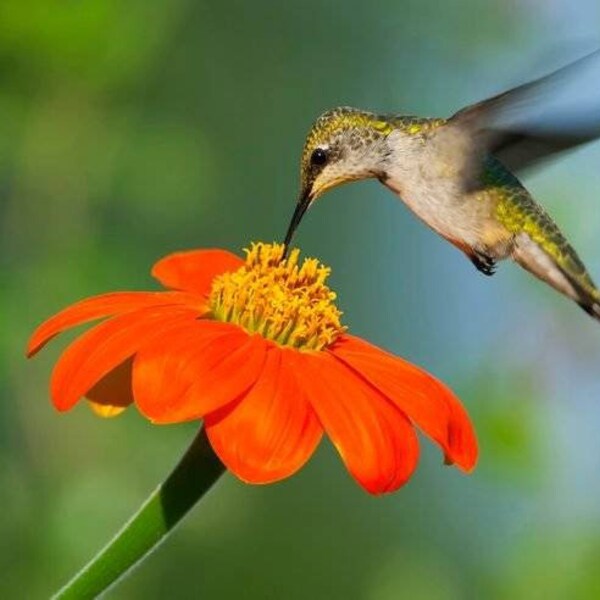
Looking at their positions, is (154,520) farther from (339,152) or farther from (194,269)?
(339,152)

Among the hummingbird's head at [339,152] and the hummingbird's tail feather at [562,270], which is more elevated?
the hummingbird's head at [339,152]

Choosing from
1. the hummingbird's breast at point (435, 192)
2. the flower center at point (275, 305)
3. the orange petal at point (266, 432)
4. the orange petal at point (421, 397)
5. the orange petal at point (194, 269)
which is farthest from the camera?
the hummingbird's breast at point (435, 192)

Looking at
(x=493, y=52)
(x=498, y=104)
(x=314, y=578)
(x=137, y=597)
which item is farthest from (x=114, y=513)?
(x=314, y=578)

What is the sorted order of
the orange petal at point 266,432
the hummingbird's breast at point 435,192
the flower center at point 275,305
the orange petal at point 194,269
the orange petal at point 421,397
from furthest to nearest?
the hummingbird's breast at point 435,192
the orange petal at point 194,269
the flower center at point 275,305
the orange petal at point 421,397
the orange petal at point 266,432

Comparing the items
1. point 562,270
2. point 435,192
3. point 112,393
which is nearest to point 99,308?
point 112,393

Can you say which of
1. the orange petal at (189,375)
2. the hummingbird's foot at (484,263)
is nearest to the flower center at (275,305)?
the orange petal at (189,375)

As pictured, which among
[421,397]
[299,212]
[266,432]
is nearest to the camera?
[266,432]

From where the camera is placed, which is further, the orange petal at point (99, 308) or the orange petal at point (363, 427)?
the orange petal at point (99, 308)

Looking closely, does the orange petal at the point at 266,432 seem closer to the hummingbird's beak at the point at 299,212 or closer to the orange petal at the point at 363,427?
the orange petal at the point at 363,427
